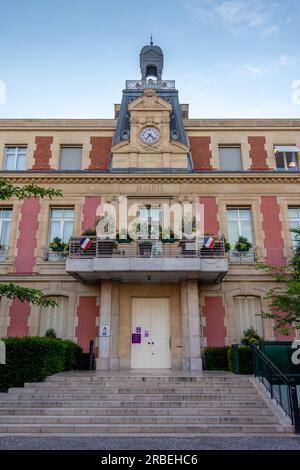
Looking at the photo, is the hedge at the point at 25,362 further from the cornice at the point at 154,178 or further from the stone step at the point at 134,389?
the cornice at the point at 154,178

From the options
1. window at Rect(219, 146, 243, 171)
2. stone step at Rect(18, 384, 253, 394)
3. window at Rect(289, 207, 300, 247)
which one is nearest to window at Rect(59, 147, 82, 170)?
window at Rect(219, 146, 243, 171)

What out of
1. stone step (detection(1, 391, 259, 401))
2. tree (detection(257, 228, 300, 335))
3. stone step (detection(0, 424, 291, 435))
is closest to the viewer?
stone step (detection(0, 424, 291, 435))

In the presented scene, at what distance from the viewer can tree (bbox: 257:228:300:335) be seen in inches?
476

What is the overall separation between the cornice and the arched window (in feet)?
18.1

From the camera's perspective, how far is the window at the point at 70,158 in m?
17.5

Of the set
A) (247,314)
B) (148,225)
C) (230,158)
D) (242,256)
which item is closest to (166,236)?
(148,225)

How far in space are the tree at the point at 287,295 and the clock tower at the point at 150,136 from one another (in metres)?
6.10

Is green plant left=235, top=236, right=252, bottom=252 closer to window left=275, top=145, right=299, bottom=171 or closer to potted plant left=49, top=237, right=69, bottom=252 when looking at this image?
window left=275, top=145, right=299, bottom=171

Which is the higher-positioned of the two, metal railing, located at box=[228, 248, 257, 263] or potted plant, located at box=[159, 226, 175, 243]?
potted plant, located at box=[159, 226, 175, 243]

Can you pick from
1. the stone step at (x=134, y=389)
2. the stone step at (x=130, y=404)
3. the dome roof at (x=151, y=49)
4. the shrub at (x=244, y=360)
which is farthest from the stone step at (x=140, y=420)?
the dome roof at (x=151, y=49)

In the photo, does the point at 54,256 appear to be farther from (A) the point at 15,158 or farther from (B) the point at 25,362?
(B) the point at 25,362

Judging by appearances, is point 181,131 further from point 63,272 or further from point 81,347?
point 81,347

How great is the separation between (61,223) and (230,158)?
346 inches

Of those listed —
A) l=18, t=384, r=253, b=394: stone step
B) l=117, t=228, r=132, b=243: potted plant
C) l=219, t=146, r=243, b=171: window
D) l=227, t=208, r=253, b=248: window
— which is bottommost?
l=18, t=384, r=253, b=394: stone step
